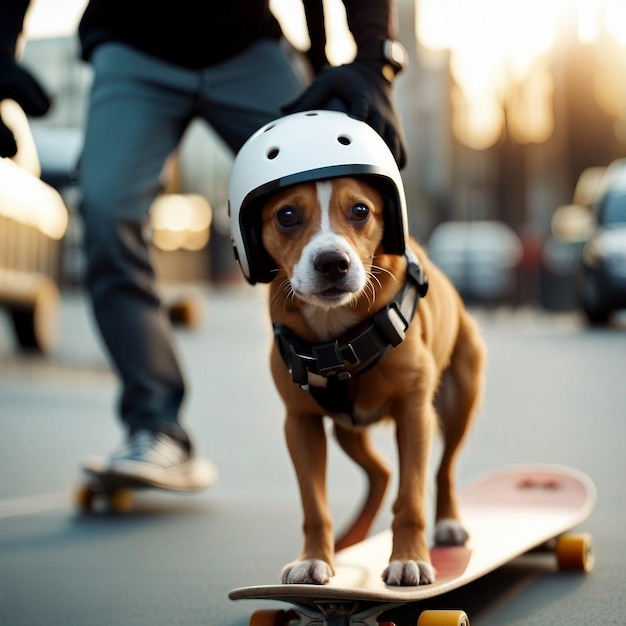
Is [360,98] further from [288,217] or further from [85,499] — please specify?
[85,499]

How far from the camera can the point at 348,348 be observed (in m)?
2.65

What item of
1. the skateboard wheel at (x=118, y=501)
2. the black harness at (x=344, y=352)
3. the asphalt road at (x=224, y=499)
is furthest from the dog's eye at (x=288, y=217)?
the skateboard wheel at (x=118, y=501)

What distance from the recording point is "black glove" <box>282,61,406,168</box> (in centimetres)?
290

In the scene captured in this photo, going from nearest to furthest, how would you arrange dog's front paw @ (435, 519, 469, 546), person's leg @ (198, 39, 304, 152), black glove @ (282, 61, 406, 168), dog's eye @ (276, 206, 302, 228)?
dog's eye @ (276, 206, 302, 228), black glove @ (282, 61, 406, 168), dog's front paw @ (435, 519, 469, 546), person's leg @ (198, 39, 304, 152)

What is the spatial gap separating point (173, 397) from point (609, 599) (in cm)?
180

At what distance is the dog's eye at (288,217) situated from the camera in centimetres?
264

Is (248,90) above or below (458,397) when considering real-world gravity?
above

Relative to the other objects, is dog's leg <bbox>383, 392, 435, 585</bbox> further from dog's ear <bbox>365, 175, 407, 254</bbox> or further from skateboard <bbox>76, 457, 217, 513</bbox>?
skateboard <bbox>76, 457, 217, 513</bbox>

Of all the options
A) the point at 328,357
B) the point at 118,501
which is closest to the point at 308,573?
the point at 328,357

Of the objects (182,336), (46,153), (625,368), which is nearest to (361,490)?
(46,153)

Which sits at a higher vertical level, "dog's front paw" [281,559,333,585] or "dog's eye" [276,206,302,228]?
"dog's eye" [276,206,302,228]

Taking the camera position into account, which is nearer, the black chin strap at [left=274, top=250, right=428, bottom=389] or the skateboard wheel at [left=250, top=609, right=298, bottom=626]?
the skateboard wheel at [left=250, top=609, right=298, bottom=626]

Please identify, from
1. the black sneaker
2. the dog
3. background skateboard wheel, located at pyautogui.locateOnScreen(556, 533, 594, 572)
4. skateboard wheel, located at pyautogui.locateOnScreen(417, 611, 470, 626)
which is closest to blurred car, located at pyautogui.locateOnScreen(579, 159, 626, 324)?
the black sneaker

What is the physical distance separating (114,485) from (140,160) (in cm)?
112
